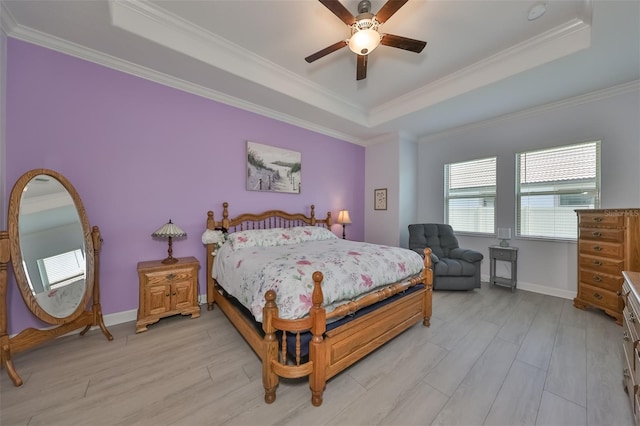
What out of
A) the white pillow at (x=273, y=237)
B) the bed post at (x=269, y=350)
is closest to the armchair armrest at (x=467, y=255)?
the white pillow at (x=273, y=237)

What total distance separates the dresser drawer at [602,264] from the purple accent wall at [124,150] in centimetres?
446

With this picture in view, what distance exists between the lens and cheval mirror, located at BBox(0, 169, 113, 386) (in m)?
1.85

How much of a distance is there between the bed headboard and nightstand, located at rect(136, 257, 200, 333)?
2.24 feet

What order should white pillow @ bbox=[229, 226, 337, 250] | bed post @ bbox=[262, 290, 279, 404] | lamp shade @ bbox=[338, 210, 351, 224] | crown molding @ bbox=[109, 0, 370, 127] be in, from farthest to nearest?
lamp shade @ bbox=[338, 210, 351, 224] → white pillow @ bbox=[229, 226, 337, 250] → crown molding @ bbox=[109, 0, 370, 127] → bed post @ bbox=[262, 290, 279, 404]

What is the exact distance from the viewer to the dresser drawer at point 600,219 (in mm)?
2721

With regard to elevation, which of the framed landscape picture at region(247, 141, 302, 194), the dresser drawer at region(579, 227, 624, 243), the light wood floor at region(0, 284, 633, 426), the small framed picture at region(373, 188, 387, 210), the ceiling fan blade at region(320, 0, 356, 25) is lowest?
the light wood floor at region(0, 284, 633, 426)

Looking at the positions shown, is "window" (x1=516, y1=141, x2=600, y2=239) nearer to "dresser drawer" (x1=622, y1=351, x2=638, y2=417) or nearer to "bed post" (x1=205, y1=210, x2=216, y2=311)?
"dresser drawer" (x1=622, y1=351, x2=638, y2=417)

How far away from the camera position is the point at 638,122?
2957 millimetres

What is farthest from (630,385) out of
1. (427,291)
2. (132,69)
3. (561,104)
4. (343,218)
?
(132,69)

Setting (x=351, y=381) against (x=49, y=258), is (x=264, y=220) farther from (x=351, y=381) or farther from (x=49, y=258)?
(x=351, y=381)

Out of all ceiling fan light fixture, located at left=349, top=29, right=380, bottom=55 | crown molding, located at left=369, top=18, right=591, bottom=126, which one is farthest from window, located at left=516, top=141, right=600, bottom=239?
ceiling fan light fixture, located at left=349, top=29, right=380, bottom=55

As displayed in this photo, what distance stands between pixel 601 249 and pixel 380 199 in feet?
10.4

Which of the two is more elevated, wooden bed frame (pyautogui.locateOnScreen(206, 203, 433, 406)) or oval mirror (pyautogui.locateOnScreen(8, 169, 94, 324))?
oval mirror (pyautogui.locateOnScreen(8, 169, 94, 324))

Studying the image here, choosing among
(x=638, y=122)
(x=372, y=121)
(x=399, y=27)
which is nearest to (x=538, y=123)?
(x=638, y=122)
